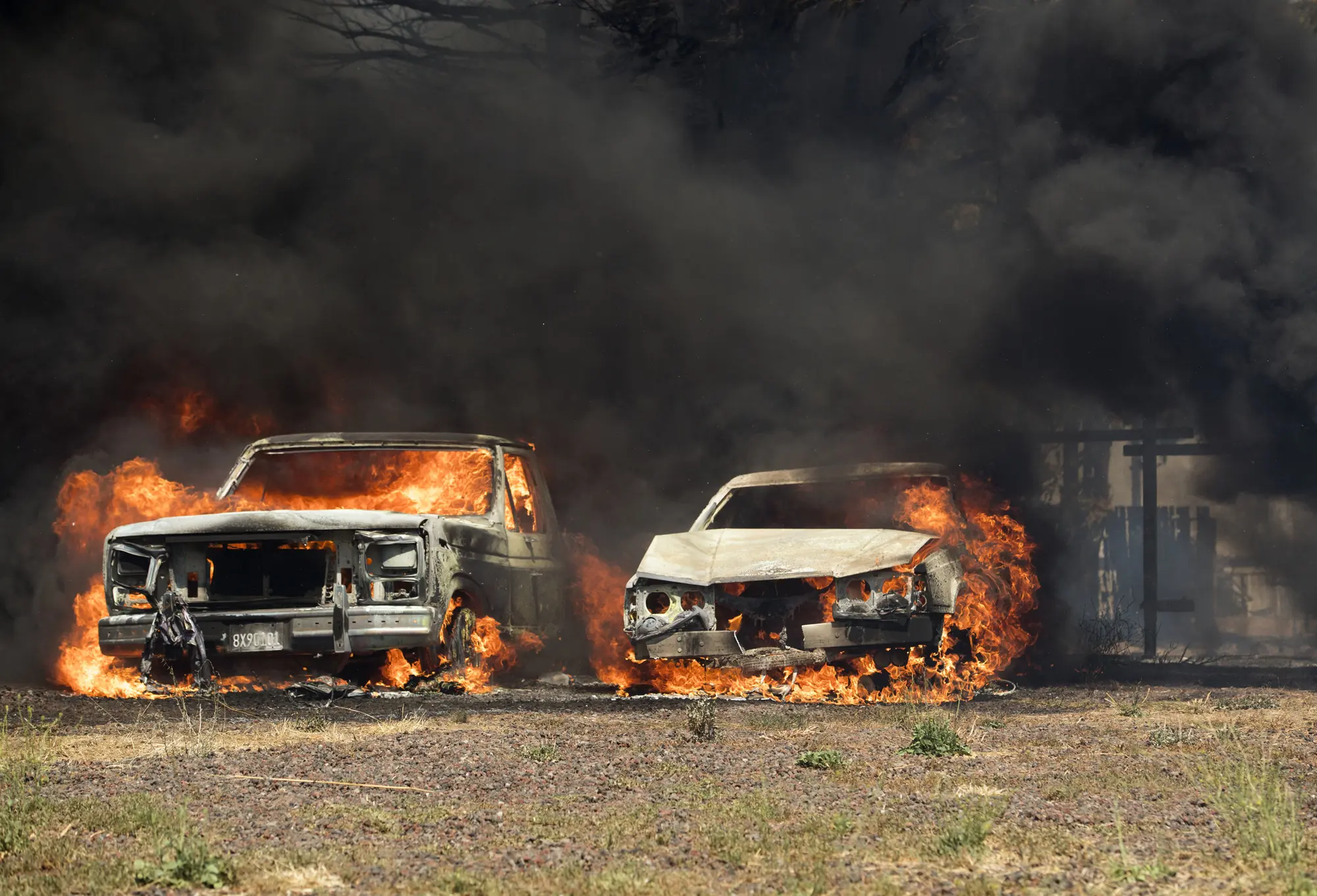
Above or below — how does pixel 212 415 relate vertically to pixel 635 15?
below

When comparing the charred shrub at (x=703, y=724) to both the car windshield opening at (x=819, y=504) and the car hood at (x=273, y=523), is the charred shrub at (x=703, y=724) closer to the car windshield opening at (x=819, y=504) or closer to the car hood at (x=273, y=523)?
the car hood at (x=273, y=523)

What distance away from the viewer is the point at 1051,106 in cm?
1348

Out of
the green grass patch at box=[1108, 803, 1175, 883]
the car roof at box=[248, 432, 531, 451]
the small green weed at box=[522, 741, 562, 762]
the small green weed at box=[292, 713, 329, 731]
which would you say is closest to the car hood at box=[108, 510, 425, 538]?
the small green weed at box=[292, 713, 329, 731]

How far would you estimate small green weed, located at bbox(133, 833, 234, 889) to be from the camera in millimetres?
3863

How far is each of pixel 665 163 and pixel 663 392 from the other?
2.55 meters

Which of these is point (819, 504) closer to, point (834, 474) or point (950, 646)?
point (834, 474)

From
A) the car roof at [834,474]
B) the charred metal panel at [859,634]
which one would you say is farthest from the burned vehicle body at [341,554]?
the charred metal panel at [859,634]

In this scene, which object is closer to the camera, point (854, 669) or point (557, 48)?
point (854, 669)

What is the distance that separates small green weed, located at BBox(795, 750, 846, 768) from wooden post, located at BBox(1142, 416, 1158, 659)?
828cm

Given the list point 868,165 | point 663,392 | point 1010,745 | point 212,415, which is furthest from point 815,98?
point 1010,745

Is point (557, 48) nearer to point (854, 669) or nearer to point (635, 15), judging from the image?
point (635, 15)

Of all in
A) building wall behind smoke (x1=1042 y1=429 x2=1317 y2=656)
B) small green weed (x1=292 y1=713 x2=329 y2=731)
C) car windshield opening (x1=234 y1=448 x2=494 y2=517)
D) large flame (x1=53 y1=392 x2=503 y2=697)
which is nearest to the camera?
small green weed (x1=292 y1=713 x2=329 y2=731)

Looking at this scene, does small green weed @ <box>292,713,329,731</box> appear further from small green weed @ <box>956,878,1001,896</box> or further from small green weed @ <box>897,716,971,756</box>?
small green weed @ <box>956,878,1001,896</box>

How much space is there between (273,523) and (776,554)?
3.09m
